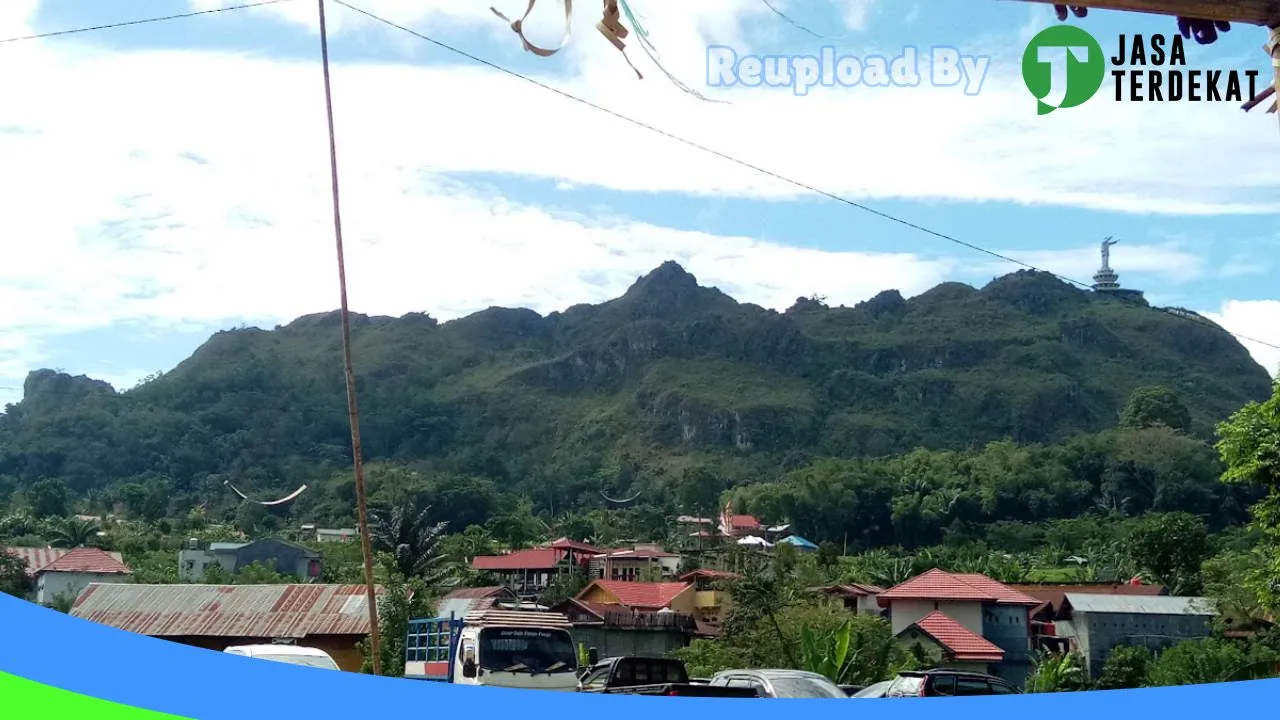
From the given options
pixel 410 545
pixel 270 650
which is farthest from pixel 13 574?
pixel 270 650

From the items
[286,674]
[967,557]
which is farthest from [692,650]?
[967,557]

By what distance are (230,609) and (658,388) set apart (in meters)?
91.3

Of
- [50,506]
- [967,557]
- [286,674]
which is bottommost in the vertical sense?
[967,557]

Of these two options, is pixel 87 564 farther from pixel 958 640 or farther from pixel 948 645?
pixel 958 640

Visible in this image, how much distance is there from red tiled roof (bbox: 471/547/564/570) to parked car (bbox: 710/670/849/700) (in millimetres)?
38891

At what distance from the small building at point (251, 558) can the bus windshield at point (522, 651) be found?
35.2 metres

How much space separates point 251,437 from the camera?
8931 cm

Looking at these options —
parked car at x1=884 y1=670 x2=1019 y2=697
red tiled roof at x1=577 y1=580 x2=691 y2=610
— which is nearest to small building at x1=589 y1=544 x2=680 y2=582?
red tiled roof at x1=577 y1=580 x2=691 y2=610

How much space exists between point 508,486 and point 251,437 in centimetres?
1877

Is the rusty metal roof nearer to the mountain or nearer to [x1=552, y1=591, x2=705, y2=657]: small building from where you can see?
[x1=552, y1=591, x2=705, y2=657]: small building

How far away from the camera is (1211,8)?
14.7ft

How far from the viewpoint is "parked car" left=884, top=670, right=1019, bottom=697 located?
11406 millimetres

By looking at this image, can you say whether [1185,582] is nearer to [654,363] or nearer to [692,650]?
[692,650]

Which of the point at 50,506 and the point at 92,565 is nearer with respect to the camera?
the point at 92,565
